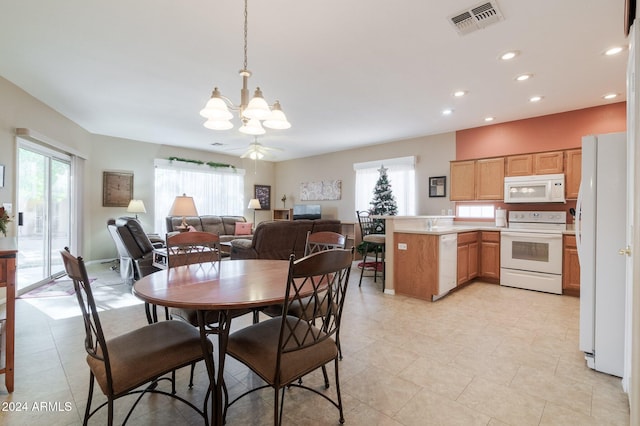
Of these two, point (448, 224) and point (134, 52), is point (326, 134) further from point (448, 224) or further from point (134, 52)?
point (134, 52)

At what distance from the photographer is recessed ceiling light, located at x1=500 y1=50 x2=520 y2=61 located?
276 cm

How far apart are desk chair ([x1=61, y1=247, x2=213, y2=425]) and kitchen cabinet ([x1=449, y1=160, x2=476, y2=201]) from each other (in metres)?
4.78

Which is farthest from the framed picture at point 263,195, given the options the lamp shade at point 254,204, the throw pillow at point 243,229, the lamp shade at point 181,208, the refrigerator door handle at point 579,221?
the refrigerator door handle at point 579,221

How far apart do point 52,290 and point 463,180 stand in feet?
21.0

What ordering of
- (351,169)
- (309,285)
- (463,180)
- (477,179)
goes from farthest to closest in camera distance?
1. (351,169)
2. (463,180)
3. (477,179)
4. (309,285)

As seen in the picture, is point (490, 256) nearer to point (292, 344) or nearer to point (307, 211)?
point (292, 344)

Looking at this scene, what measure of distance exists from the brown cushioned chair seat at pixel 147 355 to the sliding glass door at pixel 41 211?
12.0 ft

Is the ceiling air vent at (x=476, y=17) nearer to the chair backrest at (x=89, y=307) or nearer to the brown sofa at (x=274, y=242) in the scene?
the chair backrest at (x=89, y=307)

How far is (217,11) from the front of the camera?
86.9 inches

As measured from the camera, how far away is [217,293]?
1.47 metres

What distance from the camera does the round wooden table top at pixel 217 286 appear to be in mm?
1326

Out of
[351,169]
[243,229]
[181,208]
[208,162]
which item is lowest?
[243,229]

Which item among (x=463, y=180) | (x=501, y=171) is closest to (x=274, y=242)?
(x=463, y=180)

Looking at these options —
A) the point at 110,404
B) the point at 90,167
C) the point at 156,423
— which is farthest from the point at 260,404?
the point at 90,167
